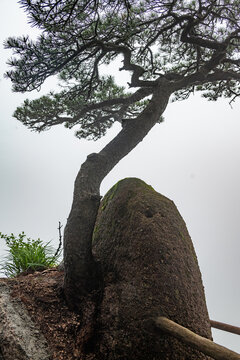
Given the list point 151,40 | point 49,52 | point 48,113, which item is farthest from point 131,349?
point 151,40

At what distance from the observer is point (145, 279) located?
1.97 m

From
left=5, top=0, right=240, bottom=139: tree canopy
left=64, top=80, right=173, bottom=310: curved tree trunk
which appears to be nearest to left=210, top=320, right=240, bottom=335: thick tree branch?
left=64, top=80, right=173, bottom=310: curved tree trunk

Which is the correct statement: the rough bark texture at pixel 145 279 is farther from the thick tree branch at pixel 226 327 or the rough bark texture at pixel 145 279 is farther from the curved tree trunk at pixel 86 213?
the thick tree branch at pixel 226 327

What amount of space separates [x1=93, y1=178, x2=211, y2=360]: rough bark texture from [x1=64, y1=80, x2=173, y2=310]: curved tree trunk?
0.15 meters

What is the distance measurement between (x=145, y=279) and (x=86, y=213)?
2.89 feet

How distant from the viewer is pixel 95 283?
7.66 feet

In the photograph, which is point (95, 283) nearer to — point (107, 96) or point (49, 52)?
point (49, 52)

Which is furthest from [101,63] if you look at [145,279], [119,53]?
[145,279]

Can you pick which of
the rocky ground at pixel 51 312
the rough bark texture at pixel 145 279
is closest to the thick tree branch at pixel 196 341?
the rough bark texture at pixel 145 279

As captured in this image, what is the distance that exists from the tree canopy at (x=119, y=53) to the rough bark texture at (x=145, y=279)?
1974mm

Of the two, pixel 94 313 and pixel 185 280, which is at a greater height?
pixel 185 280

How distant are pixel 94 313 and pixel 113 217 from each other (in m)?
0.87

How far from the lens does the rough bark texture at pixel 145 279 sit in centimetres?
178

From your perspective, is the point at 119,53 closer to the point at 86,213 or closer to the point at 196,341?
the point at 86,213
